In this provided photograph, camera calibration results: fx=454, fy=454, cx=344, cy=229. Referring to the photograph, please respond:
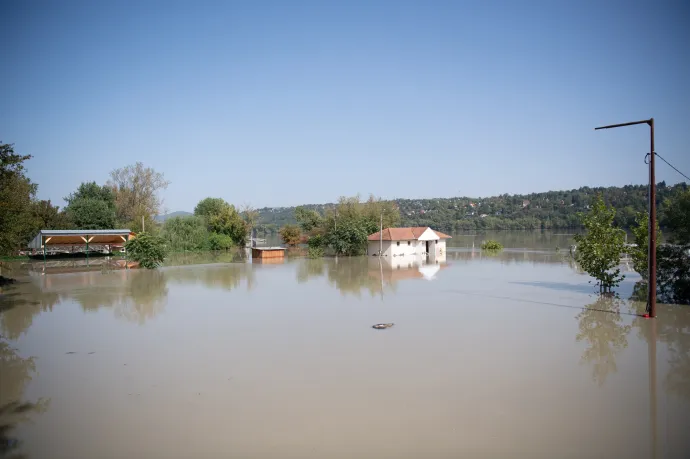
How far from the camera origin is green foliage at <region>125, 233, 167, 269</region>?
30312 mm

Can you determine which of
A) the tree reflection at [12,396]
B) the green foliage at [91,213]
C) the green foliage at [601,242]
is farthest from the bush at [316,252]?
the tree reflection at [12,396]

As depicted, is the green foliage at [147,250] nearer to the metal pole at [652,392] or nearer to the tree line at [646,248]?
the tree line at [646,248]

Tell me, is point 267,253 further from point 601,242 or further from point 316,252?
point 601,242

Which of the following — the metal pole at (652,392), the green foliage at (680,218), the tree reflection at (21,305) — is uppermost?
the green foliage at (680,218)

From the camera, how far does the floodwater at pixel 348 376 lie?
21.2 feet

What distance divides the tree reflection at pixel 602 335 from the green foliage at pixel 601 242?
61.9 inches

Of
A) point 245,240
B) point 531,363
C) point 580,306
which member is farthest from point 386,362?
point 245,240

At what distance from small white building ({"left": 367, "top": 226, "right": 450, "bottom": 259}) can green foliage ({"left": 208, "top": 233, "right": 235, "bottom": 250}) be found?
1882cm

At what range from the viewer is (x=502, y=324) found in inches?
539

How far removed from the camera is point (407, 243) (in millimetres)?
41625

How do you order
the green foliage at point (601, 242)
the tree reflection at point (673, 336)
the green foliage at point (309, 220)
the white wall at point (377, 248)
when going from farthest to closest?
1. the green foliage at point (309, 220)
2. the white wall at point (377, 248)
3. the green foliage at point (601, 242)
4. the tree reflection at point (673, 336)

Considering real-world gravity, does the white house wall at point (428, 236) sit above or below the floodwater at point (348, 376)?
above

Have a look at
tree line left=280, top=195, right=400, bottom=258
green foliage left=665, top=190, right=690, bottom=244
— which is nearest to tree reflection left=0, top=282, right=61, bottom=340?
green foliage left=665, top=190, right=690, bottom=244

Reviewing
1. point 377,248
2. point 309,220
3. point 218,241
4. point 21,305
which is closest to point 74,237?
point 218,241
